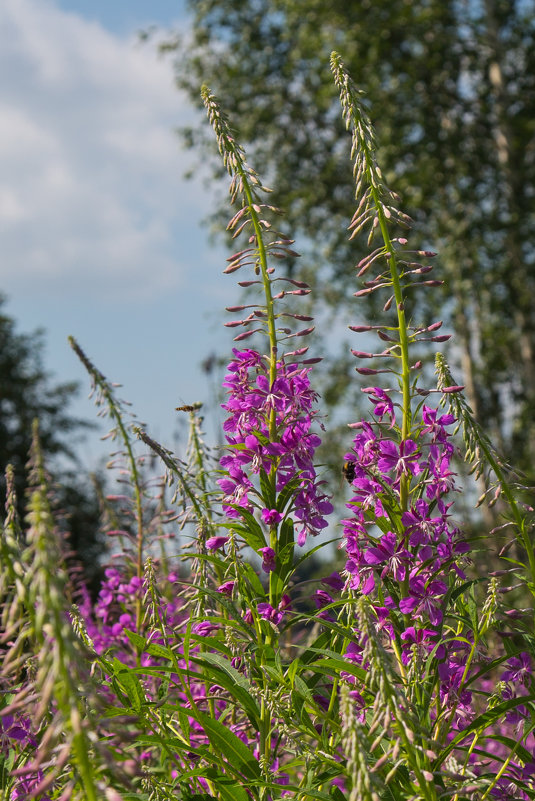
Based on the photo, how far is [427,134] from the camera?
1867cm

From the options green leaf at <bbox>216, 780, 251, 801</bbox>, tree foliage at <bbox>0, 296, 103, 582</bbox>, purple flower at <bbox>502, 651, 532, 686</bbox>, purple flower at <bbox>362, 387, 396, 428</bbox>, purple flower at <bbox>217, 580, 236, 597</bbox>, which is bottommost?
green leaf at <bbox>216, 780, 251, 801</bbox>


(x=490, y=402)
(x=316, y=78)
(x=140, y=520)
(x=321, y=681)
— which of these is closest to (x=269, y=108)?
(x=316, y=78)

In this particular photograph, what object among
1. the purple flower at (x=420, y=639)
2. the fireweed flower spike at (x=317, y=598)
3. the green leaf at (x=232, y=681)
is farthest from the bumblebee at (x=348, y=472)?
the green leaf at (x=232, y=681)

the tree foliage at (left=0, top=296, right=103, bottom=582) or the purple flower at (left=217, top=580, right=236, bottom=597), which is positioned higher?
the tree foliage at (left=0, top=296, right=103, bottom=582)

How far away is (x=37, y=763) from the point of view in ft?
4.47

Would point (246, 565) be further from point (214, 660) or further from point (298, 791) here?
point (298, 791)

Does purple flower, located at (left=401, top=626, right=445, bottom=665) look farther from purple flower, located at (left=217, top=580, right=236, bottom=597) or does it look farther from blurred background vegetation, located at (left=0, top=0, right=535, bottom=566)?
blurred background vegetation, located at (left=0, top=0, right=535, bottom=566)

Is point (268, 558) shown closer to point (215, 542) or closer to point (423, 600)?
point (215, 542)

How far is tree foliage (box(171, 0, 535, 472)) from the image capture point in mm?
18141

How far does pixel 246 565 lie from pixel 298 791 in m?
0.72

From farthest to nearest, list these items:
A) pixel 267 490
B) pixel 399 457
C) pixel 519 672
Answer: pixel 267 490, pixel 519 672, pixel 399 457

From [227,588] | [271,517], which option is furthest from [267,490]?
[227,588]

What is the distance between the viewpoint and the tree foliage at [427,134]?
18.1 m

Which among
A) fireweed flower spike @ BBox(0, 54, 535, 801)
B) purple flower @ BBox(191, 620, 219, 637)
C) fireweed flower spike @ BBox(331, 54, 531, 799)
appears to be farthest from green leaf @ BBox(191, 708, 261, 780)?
purple flower @ BBox(191, 620, 219, 637)
